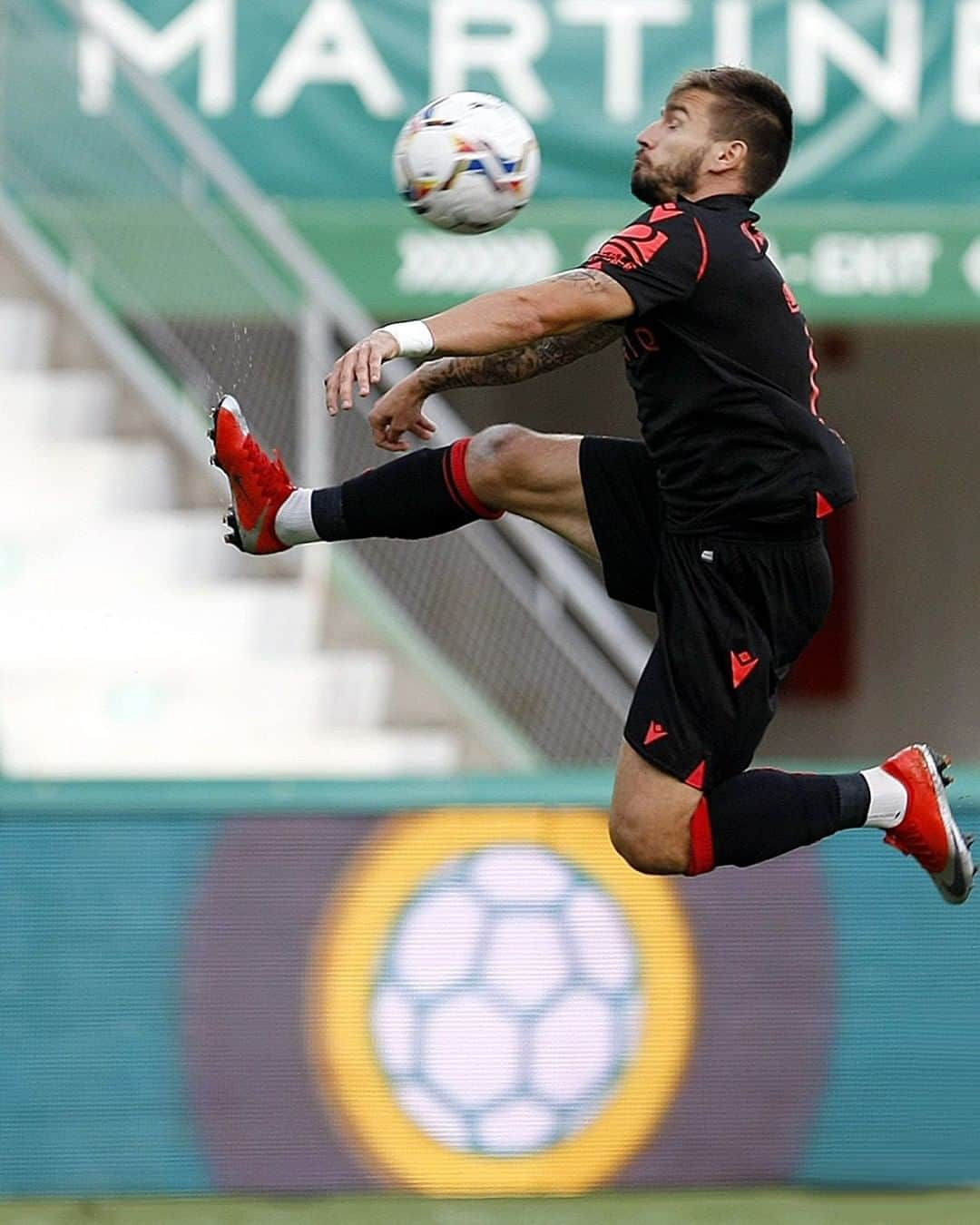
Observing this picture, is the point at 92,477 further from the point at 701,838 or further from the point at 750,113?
the point at 750,113

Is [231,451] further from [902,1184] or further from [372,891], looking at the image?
[902,1184]

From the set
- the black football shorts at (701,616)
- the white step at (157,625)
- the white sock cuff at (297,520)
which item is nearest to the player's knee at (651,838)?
the black football shorts at (701,616)

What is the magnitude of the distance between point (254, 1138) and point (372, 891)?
729 mm

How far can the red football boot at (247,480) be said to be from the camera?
19.2 feet

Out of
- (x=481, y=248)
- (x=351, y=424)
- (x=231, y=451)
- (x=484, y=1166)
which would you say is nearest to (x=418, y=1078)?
(x=484, y=1166)

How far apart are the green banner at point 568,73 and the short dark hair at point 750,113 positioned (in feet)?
15.6

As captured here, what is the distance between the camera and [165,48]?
1034cm

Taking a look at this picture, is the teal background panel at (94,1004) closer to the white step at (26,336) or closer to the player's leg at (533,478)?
the player's leg at (533,478)

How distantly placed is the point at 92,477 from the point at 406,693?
1574 mm

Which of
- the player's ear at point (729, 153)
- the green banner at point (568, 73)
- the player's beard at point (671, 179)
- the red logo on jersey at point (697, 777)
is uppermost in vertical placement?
the green banner at point (568, 73)

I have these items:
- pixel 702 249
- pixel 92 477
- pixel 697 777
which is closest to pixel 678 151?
pixel 702 249

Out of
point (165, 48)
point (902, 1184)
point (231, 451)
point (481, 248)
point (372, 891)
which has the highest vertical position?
point (165, 48)

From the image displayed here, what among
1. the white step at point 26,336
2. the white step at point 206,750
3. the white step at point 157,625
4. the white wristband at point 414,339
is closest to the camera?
the white wristband at point 414,339

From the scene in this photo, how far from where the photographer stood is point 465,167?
5.62m
